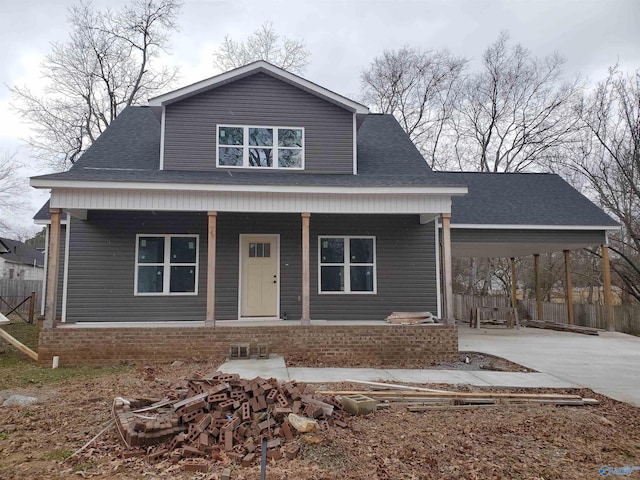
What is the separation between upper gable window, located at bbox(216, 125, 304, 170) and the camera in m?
10.9

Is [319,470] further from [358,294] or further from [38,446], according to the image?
[358,294]

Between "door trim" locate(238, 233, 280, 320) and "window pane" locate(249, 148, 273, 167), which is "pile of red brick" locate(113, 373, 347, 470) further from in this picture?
"window pane" locate(249, 148, 273, 167)

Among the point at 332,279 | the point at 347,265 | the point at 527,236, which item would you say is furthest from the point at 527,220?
the point at 332,279

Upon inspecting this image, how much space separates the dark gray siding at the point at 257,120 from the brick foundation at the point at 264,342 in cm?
415

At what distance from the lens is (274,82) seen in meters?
11.2

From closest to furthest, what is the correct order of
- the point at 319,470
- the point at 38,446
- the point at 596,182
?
1. the point at 319,470
2. the point at 38,446
3. the point at 596,182

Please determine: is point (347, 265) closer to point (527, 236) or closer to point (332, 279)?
point (332, 279)

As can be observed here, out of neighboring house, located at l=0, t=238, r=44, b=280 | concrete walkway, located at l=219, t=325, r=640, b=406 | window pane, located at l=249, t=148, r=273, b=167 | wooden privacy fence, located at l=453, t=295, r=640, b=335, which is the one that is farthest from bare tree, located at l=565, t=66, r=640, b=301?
neighboring house, located at l=0, t=238, r=44, b=280

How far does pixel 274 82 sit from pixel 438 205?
522 cm

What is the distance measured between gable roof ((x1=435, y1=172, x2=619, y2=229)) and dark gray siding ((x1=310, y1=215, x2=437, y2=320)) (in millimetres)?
1686

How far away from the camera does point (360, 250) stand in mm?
11203

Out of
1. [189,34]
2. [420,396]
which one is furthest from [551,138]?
[420,396]

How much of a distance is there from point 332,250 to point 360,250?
0.72 metres

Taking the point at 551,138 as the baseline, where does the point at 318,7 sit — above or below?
above
